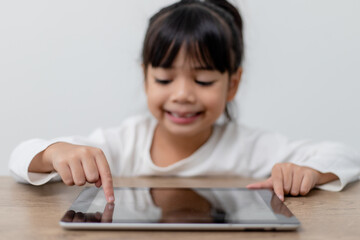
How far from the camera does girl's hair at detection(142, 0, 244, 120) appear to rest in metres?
0.99

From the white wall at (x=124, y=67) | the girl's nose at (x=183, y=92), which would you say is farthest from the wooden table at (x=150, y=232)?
the white wall at (x=124, y=67)

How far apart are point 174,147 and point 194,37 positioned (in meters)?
0.32

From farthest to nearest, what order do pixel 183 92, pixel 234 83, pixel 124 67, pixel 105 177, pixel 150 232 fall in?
pixel 124 67 → pixel 234 83 → pixel 183 92 → pixel 105 177 → pixel 150 232

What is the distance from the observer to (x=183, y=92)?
3.16 ft

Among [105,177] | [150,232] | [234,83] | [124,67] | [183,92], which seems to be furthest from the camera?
[124,67]

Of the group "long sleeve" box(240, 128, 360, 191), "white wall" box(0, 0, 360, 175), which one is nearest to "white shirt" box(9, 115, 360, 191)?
"long sleeve" box(240, 128, 360, 191)

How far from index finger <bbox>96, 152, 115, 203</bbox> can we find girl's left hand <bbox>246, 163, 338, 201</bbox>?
0.80 feet

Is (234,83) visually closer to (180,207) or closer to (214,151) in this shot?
(214,151)

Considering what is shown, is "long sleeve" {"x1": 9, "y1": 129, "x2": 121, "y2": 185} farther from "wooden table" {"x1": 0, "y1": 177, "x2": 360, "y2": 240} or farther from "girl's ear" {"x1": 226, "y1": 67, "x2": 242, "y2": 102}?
"girl's ear" {"x1": 226, "y1": 67, "x2": 242, "y2": 102}

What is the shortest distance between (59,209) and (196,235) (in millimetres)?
219

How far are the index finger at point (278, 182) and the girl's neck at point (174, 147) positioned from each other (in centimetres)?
39

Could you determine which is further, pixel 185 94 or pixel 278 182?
pixel 185 94

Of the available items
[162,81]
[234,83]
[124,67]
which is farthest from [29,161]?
[124,67]

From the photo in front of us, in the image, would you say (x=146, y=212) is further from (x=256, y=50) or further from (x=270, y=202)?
(x=256, y=50)
